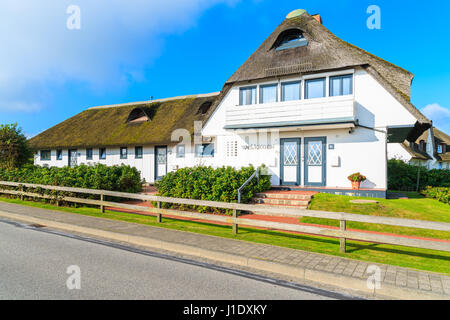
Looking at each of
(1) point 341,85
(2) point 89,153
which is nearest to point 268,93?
(1) point 341,85

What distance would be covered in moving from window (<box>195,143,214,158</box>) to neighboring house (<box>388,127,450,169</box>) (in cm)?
1726

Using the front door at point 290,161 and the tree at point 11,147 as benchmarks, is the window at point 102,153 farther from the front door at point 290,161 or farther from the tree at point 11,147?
the front door at point 290,161

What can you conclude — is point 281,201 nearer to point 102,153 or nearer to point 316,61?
point 316,61

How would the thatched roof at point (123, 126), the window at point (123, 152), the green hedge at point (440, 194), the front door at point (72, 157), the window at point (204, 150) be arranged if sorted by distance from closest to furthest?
the green hedge at point (440, 194) < the window at point (204, 150) < the thatched roof at point (123, 126) < the window at point (123, 152) < the front door at point (72, 157)

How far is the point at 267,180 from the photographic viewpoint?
14633 millimetres

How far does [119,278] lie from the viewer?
5074 millimetres

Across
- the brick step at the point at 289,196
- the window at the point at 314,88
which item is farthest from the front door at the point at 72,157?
the window at the point at 314,88

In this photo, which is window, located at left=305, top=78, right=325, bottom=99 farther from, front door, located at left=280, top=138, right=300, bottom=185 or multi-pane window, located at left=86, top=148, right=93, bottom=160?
multi-pane window, located at left=86, top=148, right=93, bottom=160

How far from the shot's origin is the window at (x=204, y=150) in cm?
2069

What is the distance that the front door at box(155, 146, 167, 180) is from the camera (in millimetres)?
23219

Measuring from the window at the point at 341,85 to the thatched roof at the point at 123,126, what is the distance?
10.7m

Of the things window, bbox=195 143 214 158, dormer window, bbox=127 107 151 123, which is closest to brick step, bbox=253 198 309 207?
window, bbox=195 143 214 158
